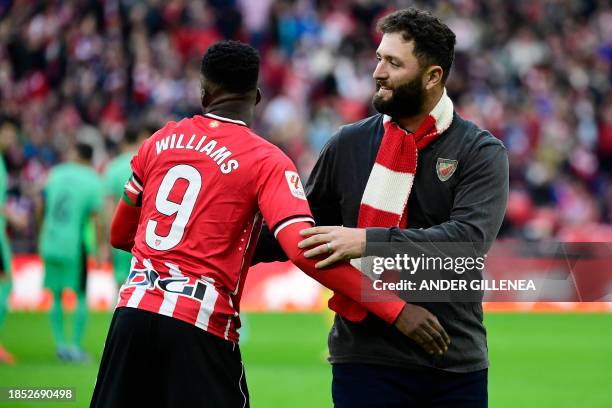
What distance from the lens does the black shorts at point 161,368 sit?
4098mm

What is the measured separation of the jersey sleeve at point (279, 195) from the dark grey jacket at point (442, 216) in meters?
0.30

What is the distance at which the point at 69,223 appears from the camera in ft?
38.7

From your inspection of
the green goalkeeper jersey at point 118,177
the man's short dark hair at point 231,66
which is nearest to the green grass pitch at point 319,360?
the green goalkeeper jersey at point 118,177

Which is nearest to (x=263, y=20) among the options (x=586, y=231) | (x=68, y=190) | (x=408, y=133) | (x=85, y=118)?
(x=85, y=118)

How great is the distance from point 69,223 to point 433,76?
8052 millimetres

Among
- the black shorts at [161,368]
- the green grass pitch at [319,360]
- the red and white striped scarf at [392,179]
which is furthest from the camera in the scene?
the green grass pitch at [319,360]

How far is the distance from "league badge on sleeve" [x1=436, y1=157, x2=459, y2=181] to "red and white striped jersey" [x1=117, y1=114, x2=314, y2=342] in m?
0.56

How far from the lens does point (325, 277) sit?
4.17 m

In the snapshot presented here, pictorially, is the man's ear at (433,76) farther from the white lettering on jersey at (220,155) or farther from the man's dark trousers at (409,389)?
the man's dark trousers at (409,389)

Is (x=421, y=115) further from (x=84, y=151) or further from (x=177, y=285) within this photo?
(x=84, y=151)

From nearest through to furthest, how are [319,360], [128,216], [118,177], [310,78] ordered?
1. [128,216]
2. [118,177]
3. [319,360]
4. [310,78]

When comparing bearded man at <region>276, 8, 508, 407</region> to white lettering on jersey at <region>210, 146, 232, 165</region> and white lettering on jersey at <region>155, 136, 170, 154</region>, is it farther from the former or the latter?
white lettering on jersey at <region>155, 136, 170, 154</region>

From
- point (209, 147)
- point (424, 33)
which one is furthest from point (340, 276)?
point (424, 33)

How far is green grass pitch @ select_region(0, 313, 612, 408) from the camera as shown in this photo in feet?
30.8
